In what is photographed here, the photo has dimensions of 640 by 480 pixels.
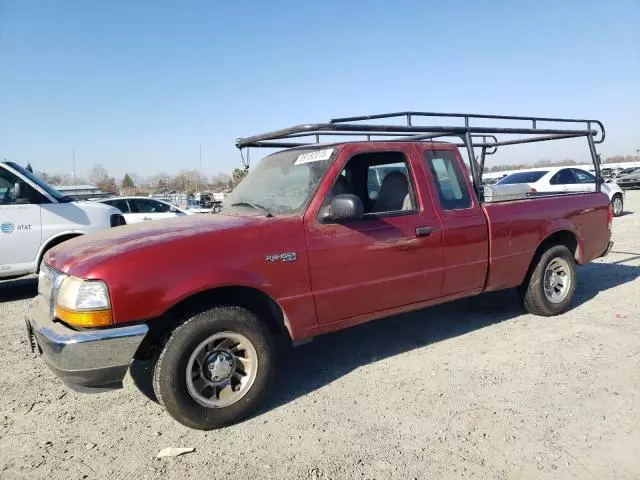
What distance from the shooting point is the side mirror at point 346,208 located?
3408mm

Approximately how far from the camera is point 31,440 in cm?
306

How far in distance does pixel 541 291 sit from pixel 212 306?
3.66 m

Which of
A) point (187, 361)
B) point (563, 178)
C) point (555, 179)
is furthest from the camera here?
point (563, 178)

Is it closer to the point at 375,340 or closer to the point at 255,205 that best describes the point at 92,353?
the point at 255,205

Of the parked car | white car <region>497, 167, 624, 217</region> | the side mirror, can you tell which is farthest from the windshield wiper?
the parked car

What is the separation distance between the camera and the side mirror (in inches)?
134

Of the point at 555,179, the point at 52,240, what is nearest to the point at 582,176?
the point at 555,179

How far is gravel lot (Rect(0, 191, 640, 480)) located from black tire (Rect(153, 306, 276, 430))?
0.11 m

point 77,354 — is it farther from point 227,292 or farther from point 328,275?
point 328,275

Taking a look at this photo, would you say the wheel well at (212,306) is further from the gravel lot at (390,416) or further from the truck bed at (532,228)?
the truck bed at (532,228)

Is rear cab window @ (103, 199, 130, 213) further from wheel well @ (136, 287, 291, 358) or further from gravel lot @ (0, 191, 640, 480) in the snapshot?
wheel well @ (136, 287, 291, 358)

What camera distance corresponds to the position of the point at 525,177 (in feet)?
46.2

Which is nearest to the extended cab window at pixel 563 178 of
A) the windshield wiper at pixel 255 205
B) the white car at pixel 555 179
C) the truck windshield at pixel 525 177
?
the white car at pixel 555 179

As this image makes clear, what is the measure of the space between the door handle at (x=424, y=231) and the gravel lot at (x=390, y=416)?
3.58 ft
